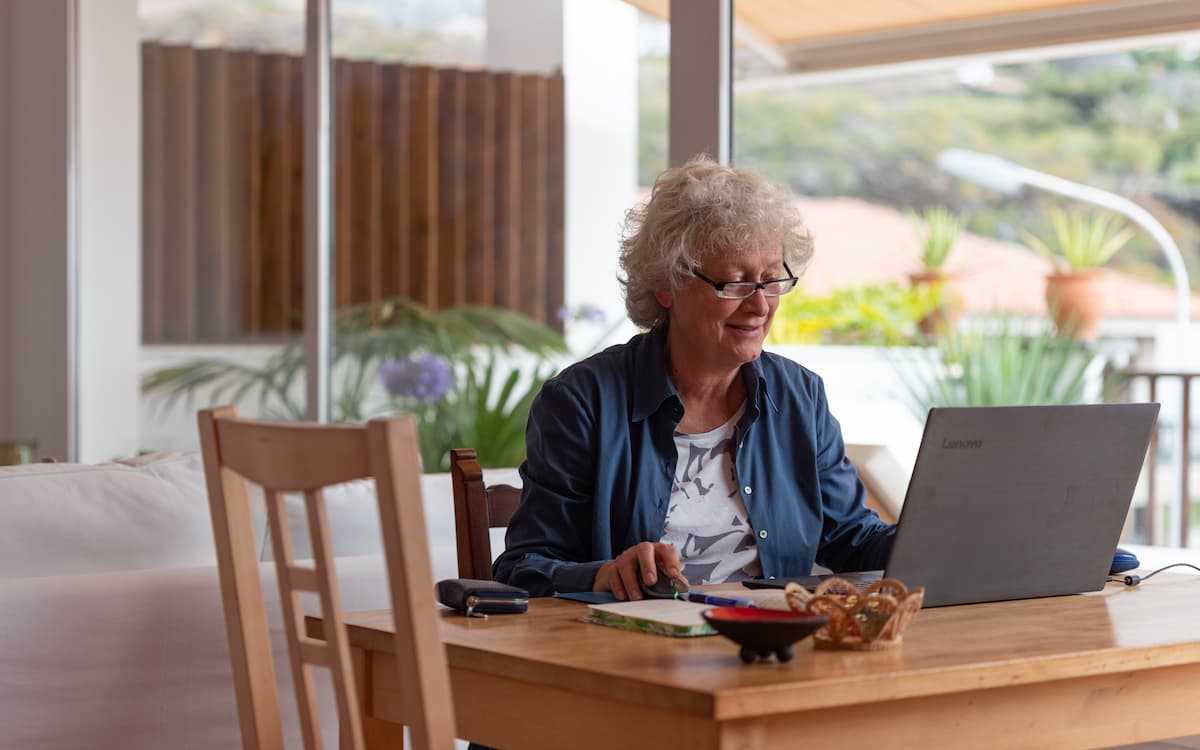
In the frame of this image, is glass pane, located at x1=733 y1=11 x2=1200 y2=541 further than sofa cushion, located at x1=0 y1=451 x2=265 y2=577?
Yes

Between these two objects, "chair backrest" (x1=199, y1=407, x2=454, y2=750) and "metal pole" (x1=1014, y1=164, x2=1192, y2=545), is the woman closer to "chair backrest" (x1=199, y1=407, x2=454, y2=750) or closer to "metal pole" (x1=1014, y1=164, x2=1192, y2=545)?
"chair backrest" (x1=199, y1=407, x2=454, y2=750)

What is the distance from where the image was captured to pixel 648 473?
7.18 feet

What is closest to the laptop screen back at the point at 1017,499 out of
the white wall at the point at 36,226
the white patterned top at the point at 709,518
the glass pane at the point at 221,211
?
the white patterned top at the point at 709,518

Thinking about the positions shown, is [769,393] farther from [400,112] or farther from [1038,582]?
[400,112]

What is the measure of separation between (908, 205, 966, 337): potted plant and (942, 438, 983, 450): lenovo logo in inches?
67.8

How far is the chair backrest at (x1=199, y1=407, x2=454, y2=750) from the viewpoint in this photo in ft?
4.52

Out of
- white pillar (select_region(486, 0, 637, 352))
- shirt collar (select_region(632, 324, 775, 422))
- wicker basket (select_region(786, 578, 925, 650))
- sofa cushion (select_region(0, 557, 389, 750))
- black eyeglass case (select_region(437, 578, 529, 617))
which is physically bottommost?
sofa cushion (select_region(0, 557, 389, 750))

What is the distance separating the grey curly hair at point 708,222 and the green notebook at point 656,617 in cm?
66

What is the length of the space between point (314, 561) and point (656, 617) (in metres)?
0.36

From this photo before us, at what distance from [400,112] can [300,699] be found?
11.0ft

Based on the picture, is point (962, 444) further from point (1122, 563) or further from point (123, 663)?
point (123, 663)

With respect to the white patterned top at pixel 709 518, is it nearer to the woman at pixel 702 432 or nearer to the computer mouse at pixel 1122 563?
the woman at pixel 702 432

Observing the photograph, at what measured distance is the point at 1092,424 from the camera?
70.9 inches

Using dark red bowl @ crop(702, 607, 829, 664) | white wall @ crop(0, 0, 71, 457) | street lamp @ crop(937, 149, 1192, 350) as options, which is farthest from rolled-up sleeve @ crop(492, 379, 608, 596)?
white wall @ crop(0, 0, 71, 457)
